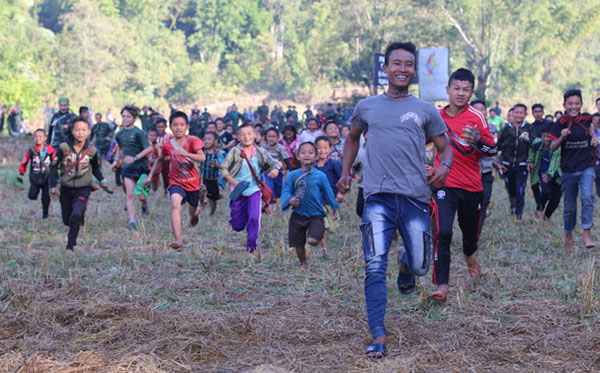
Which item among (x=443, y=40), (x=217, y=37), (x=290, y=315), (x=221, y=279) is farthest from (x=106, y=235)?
(x=217, y=37)

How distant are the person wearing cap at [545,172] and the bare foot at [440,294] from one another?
→ 3569mm

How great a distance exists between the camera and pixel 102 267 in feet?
27.9

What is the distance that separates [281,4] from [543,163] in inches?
2820

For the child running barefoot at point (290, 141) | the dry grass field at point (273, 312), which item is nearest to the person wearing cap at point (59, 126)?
the child running barefoot at point (290, 141)

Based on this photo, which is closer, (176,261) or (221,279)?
(221,279)

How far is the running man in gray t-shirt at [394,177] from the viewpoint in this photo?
5.13m

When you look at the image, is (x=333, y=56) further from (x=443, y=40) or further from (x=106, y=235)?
(x=106, y=235)

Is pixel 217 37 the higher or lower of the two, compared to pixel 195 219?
higher

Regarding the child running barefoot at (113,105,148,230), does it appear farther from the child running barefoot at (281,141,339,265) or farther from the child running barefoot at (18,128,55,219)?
the child running barefoot at (281,141,339,265)

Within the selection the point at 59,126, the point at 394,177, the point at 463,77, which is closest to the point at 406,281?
the point at 394,177

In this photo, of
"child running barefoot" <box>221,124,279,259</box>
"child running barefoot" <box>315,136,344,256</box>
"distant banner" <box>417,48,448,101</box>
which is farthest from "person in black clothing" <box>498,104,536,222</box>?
"distant banner" <box>417,48,448,101</box>

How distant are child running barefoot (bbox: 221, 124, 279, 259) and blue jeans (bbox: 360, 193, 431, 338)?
362 cm

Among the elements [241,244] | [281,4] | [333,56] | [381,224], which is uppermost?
[281,4]

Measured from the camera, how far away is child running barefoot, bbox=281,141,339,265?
8.35 meters
